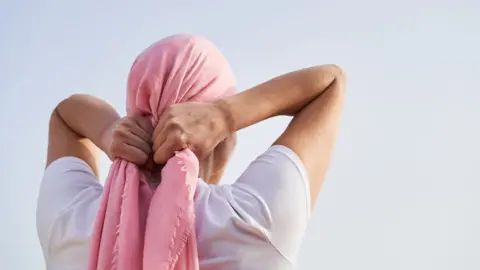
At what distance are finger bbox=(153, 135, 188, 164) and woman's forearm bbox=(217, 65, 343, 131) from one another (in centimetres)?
10

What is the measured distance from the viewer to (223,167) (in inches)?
40.5

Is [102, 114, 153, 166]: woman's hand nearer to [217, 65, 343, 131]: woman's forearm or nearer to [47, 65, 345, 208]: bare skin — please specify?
[47, 65, 345, 208]: bare skin

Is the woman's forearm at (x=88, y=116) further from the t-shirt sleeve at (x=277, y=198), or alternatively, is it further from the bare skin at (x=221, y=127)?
the t-shirt sleeve at (x=277, y=198)

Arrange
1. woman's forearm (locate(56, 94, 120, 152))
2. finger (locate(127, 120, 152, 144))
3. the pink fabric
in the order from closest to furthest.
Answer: the pink fabric → finger (locate(127, 120, 152, 144)) → woman's forearm (locate(56, 94, 120, 152))

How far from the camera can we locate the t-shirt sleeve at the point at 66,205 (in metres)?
0.91

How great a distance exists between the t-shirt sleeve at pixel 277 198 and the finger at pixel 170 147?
0.09 meters

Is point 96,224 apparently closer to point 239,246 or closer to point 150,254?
point 150,254

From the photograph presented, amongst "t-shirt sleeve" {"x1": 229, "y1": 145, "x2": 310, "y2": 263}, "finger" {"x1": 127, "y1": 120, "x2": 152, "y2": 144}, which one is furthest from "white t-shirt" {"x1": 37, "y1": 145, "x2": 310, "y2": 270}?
"finger" {"x1": 127, "y1": 120, "x2": 152, "y2": 144}

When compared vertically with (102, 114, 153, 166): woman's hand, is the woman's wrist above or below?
above

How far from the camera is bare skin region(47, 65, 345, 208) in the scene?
89 centimetres

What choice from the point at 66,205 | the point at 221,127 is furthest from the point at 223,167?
the point at 66,205

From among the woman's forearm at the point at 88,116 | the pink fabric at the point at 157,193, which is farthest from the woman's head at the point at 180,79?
the woman's forearm at the point at 88,116

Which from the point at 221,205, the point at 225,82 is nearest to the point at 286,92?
the point at 225,82

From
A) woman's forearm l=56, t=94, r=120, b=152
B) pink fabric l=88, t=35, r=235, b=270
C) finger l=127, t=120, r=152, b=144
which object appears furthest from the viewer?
woman's forearm l=56, t=94, r=120, b=152
